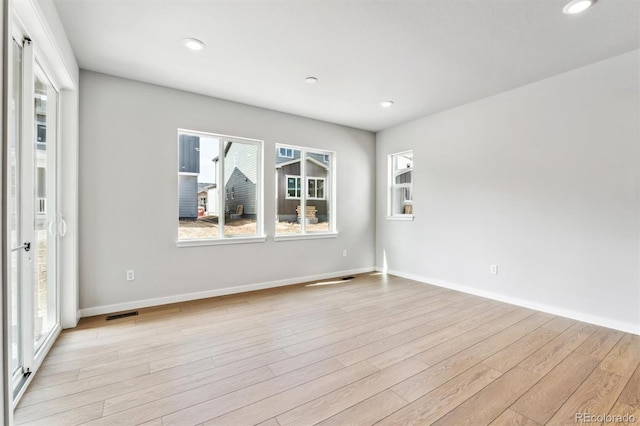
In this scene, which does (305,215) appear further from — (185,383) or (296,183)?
(185,383)

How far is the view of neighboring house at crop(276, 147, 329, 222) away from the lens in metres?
4.68

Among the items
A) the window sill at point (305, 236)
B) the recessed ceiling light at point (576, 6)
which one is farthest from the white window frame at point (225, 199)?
the recessed ceiling light at point (576, 6)

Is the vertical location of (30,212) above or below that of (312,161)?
below

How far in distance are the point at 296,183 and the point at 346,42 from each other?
2514mm

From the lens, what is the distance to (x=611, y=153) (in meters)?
2.94

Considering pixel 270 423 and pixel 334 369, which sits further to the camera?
pixel 334 369

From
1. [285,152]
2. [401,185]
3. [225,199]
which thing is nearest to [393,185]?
[401,185]

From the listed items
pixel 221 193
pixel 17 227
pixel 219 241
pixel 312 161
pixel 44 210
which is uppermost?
pixel 312 161

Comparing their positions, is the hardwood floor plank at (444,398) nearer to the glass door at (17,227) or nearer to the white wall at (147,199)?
the glass door at (17,227)

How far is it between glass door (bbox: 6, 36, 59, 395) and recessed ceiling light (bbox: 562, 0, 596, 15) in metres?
3.61

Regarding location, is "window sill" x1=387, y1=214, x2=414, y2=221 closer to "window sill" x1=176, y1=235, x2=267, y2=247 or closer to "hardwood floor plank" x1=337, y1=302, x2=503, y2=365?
"hardwood floor plank" x1=337, y1=302, x2=503, y2=365

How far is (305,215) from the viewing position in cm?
496

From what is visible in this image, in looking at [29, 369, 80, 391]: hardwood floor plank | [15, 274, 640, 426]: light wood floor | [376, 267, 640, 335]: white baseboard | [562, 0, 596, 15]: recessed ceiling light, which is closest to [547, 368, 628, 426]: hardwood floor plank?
[15, 274, 640, 426]: light wood floor

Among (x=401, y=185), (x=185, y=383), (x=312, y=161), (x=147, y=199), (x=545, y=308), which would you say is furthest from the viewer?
(x=401, y=185)
